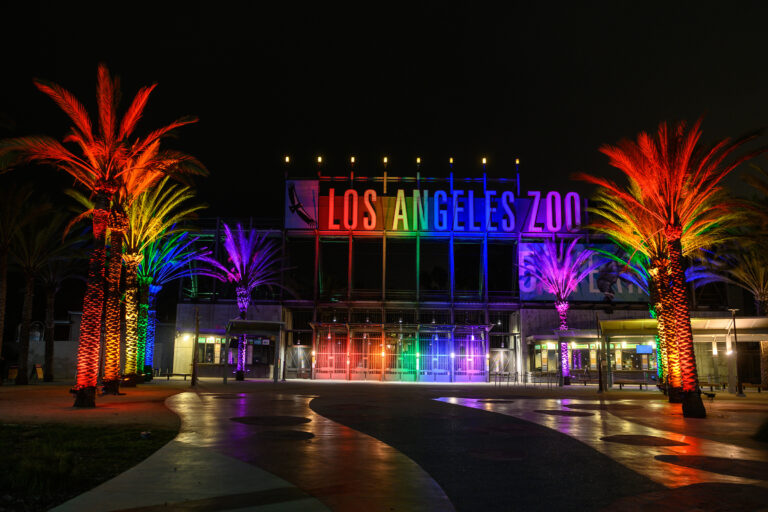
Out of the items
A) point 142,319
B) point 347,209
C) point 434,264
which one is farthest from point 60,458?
point 434,264

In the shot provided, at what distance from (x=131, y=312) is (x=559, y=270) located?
2955 cm

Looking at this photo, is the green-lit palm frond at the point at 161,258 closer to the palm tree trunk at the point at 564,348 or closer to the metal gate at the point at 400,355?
the metal gate at the point at 400,355

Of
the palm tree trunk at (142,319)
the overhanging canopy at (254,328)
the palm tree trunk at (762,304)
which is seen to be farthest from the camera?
the palm tree trunk at (762,304)

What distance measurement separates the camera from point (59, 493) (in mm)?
7168

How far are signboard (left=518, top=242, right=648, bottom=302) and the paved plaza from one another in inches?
1131

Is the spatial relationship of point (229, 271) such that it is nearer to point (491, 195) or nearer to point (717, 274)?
point (491, 195)

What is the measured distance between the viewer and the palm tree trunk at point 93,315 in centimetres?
1906

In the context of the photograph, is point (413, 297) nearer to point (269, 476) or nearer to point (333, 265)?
point (333, 265)

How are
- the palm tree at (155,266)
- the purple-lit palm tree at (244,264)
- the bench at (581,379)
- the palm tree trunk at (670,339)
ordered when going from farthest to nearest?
the purple-lit palm tree at (244,264) < the bench at (581,379) < the palm tree at (155,266) < the palm tree trunk at (670,339)

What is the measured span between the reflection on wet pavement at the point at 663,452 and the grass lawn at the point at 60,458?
7.96 m

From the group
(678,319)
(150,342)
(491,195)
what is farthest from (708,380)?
(150,342)

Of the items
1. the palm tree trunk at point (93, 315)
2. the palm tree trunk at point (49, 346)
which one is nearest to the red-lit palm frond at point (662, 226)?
the palm tree trunk at point (93, 315)

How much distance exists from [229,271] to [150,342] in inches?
286

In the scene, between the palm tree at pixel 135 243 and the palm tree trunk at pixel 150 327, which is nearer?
the palm tree at pixel 135 243
